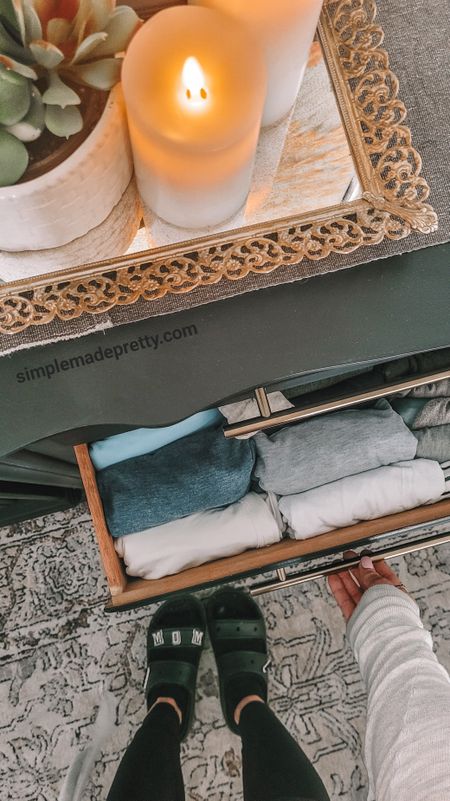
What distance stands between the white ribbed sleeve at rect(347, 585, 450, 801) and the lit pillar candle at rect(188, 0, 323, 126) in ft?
2.06

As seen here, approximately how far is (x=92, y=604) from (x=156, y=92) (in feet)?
2.96

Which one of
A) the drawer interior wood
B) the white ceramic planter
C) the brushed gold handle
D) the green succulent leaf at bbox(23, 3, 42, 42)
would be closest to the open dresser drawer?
the drawer interior wood

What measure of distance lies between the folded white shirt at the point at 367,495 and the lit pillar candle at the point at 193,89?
440 mm

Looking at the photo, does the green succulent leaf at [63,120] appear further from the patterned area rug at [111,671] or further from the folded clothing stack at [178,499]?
the patterned area rug at [111,671]

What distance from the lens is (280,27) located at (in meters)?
0.31

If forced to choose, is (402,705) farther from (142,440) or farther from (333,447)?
(142,440)

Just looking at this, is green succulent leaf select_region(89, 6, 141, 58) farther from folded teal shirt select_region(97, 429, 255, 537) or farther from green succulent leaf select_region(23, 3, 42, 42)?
folded teal shirt select_region(97, 429, 255, 537)

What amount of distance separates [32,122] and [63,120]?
16 mm

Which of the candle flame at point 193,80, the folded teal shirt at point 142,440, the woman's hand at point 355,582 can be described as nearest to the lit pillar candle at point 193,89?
the candle flame at point 193,80

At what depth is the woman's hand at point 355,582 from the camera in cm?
84

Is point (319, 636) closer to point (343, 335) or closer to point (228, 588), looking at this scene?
point (228, 588)

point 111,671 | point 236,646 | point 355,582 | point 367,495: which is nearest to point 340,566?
point 367,495

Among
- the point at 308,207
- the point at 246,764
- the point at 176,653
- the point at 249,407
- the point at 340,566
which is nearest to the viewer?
the point at 308,207

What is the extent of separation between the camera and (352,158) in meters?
0.40
